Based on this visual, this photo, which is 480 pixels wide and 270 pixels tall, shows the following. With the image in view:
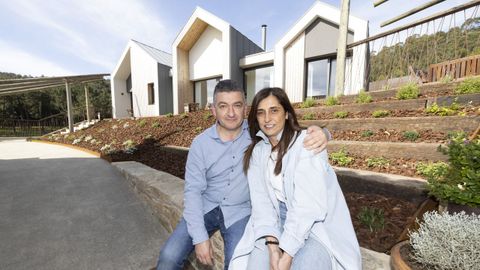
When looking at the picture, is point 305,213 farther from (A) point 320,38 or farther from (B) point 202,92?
(B) point 202,92

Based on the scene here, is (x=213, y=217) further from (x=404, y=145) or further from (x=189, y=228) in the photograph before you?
(x=404, y=145)

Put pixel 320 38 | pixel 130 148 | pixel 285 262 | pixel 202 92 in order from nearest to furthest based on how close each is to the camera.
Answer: pixel 285 262, pixel 130 148, pixel 320 38, pixel 202 92

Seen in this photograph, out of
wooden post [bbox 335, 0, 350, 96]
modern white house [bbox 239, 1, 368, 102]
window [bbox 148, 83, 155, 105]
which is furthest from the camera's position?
window [bbox 148, 83, 155, 105]

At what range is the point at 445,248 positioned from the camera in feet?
4.34

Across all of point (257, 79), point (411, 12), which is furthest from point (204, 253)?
point (257, 79)

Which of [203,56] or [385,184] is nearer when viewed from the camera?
[385,184]

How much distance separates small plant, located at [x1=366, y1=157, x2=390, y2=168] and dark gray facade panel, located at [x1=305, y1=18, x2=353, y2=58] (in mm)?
7776

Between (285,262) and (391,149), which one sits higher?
(391,149)

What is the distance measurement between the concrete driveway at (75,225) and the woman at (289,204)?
5.39 feet

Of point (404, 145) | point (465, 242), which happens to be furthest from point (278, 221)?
point (404, 145)

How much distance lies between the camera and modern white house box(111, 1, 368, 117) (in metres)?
10.2

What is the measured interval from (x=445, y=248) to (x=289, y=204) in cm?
97

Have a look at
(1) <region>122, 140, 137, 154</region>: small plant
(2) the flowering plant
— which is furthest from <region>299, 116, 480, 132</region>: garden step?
(1) <region>122, 140, 137, 154</region>: small plant

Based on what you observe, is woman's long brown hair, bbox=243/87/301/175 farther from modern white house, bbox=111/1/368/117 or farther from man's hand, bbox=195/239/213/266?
modern white house, bbox=111/1/368/117
